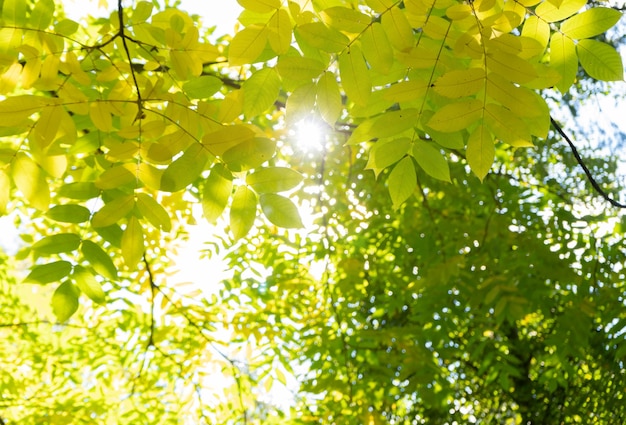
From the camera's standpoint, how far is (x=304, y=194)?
4.18 metres

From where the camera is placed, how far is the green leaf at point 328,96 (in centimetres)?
144

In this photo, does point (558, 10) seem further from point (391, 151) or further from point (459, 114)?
point (391, 151)

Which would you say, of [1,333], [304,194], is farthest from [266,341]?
[1,333]

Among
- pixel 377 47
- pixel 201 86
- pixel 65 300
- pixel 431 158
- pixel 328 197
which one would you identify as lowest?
pixel 65 300

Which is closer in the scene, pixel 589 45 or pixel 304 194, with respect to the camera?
pixel 589 45

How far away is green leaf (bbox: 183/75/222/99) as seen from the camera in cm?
171

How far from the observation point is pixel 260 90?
1508mm

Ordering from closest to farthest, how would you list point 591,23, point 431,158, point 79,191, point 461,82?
point 461,82
point 591,23
point 431,158
point 79,191

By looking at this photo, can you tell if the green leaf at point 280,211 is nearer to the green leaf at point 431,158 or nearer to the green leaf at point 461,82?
the green leaf at point 431,158

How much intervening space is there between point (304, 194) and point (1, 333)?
368cm

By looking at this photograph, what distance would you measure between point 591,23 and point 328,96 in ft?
2.41

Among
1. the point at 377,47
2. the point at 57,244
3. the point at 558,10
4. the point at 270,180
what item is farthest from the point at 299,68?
the point at 57,244

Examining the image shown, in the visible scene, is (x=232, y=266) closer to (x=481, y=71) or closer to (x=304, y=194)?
(x=304, y=194)

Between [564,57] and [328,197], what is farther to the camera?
[328,197]
